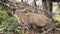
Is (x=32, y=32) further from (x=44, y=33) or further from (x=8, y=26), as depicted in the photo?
(x=8, y=26)

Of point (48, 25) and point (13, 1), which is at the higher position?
point (13, 1)

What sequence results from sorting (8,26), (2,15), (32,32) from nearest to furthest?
(8,26) → (32,32) → (2,15)

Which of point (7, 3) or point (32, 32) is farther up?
point (7, 3)

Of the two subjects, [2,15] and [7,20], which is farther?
[2,15]

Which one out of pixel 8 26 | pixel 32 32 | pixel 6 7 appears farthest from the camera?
pixel 6 7

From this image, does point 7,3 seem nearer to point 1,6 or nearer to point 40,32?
point 1,6

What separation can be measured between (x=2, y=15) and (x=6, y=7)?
0.39 m

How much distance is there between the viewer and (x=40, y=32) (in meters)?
3.64

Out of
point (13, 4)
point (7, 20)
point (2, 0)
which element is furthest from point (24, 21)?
point (2, 0)

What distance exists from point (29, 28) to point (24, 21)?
0.59 feet

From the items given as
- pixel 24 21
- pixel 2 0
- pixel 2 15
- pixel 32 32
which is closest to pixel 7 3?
pixel 2 0

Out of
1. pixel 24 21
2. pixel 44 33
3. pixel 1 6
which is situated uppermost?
pixel 1 6

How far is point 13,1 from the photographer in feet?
13.7

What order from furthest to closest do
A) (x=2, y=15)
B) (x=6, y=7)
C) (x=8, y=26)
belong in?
(x=6, y=7) → (x=2, y=15) → (x=8, y=26)
